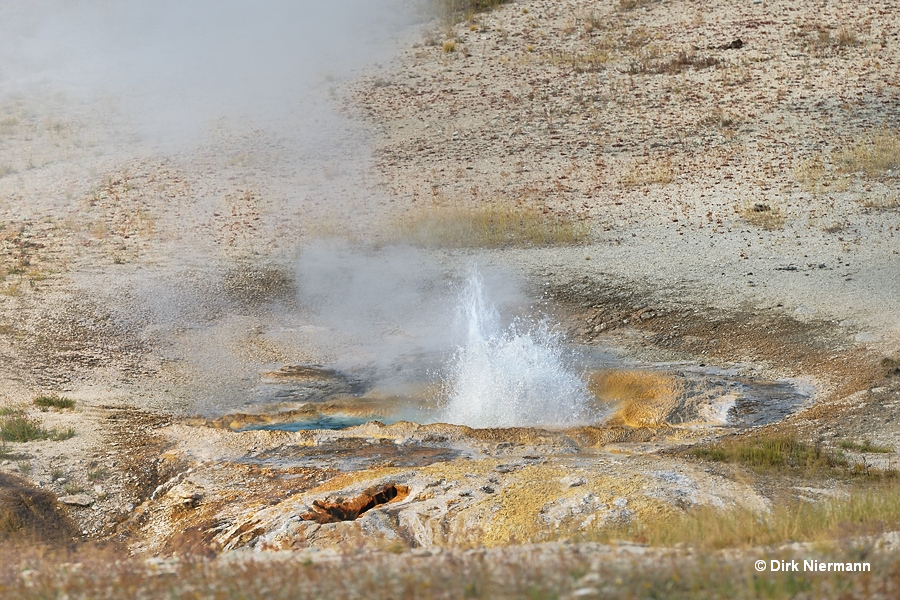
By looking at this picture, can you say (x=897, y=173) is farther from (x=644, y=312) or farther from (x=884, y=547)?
(x=884, y=547)

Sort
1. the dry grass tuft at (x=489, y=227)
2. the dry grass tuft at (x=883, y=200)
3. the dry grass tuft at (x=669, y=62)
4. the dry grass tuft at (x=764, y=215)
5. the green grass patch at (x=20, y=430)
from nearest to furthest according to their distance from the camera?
1. the green grass patch at (x=20, y=430)
2. the dry grass tuft at (x=764, y=215)
3. the dry grass tuft at (x=883, y=200)
4. the dry grass tuft at (x=489, y=227)
5. the dry grass tuft at (x=669, y=62)

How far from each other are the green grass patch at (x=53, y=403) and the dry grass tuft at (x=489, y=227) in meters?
4.68

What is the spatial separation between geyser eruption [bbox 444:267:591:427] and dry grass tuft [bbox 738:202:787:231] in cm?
338

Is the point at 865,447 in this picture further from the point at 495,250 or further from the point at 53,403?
the point at 53,403

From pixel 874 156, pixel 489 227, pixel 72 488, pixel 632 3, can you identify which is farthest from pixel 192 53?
pixel 72 488

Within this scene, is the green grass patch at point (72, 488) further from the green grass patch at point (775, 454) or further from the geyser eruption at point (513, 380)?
the green grass patch at point (775, 454)

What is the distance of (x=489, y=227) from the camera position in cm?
1112

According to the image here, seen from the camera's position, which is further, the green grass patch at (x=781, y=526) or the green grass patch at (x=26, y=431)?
the green grass patch at (x=26, y=431)

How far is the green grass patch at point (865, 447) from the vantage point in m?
5.64

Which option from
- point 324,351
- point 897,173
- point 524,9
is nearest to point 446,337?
point 324,351

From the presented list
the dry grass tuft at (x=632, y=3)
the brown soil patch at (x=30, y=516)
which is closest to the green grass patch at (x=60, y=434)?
the brown soil patch at (x=30, y=516)

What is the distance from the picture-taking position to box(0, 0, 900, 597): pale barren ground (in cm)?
552

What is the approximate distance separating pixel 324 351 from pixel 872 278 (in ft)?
16.7

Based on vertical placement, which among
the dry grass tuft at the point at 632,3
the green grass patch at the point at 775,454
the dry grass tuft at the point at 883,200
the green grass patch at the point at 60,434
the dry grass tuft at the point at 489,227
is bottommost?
the green grass patch at the point at 775,454
